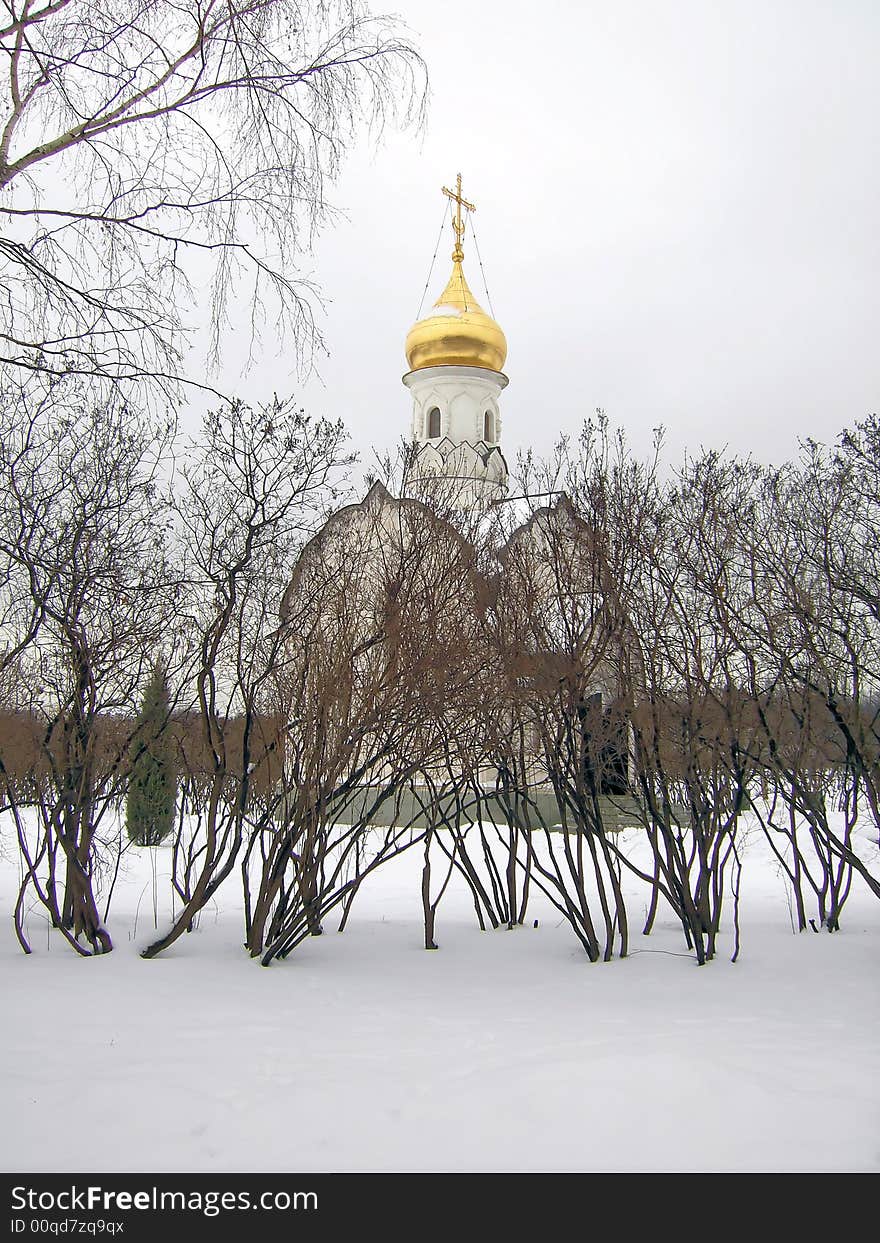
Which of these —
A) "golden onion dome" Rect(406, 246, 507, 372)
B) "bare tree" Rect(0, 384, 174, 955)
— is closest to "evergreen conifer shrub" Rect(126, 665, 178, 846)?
"bare tree" Rect(0, 384, 174, 955)

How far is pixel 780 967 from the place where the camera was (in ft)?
22.7

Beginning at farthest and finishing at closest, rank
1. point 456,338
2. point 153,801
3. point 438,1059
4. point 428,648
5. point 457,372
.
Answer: point 457,372 → point 456,338 → point 153,801 → point 428,648 → point 438,1059

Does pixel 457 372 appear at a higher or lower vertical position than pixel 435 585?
higher

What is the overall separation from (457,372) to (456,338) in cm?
88

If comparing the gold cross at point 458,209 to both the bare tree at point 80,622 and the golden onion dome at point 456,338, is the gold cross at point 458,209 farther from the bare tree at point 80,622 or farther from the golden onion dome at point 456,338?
the bare tree at point 80,622

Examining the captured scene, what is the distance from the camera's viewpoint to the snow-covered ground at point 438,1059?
3514 millimetres

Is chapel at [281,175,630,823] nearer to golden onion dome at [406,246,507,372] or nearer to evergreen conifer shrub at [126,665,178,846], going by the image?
evergreen conifer shrub at [126,665,178,846]

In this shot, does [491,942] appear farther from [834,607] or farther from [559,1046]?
[834,607]

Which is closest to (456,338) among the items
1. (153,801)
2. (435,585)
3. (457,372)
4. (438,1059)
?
(457,372)

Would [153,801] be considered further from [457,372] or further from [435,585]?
[457,372]

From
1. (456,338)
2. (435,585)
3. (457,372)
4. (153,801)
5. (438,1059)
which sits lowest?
(438,1059)

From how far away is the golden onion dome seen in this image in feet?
76.0

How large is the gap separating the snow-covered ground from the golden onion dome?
1821 centimetres

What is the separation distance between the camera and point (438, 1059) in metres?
4.56
